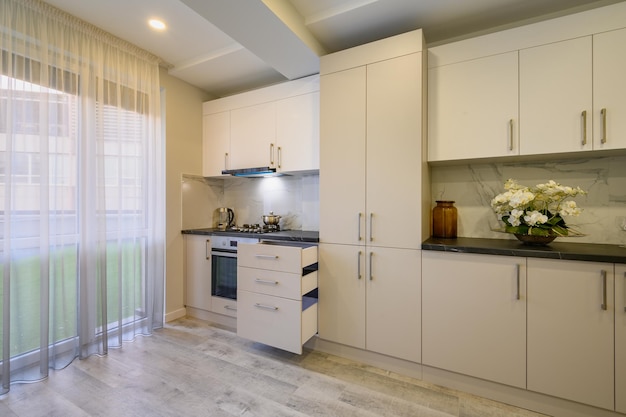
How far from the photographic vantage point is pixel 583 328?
1454 mm

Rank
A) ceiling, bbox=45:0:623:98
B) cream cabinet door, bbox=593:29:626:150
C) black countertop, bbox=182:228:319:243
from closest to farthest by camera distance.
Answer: cream cabinet door, bbox=593:29:626:150
ceiling, bbox=45:0:623:98
black countertop, bbox=182:228:319:243

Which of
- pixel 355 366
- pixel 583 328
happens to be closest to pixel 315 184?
pixel 355 366

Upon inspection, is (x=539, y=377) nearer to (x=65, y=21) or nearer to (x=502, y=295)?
(x=502, y=295)

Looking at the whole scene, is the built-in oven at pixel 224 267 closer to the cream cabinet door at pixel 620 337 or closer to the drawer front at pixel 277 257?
the drawer front at pixel 277 257

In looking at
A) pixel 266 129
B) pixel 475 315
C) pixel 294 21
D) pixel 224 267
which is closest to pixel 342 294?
pixel 475 315

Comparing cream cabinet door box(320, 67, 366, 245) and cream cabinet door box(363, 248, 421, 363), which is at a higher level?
cream cabinet door box(320, 67, 366, 245)

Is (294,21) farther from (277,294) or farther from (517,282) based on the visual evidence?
(517,282)

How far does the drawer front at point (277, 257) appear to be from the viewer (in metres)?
1.98

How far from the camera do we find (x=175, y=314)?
287 cm

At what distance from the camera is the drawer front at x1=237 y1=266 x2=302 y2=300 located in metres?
1.99

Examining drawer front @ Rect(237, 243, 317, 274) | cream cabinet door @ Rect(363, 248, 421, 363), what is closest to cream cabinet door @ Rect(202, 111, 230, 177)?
drawer front @ Rect(237, 243, 317, 274)

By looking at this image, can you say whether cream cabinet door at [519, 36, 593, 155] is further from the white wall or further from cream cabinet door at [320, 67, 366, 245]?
the white wall

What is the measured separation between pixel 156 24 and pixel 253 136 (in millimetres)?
1171

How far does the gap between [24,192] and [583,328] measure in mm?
3517
